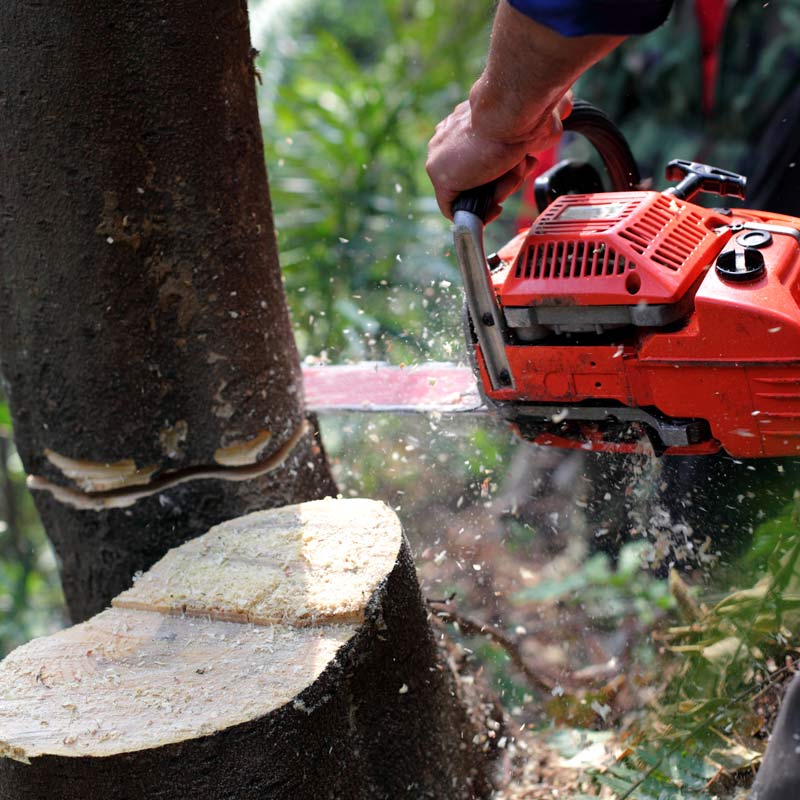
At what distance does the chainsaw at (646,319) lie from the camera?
1526 millimetres

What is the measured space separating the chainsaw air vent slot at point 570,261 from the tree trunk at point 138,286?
1.82ft

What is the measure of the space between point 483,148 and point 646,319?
394 millimetres

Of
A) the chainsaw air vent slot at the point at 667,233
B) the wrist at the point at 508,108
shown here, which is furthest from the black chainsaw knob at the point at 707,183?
the wrist at the point at 508,108

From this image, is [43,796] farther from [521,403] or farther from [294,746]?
[521,403]

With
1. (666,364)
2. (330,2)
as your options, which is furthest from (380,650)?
(330,2)

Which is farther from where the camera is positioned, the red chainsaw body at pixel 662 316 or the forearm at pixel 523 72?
the red chainsaw body at pixel 662 316

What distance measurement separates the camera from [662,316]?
1.57 metres

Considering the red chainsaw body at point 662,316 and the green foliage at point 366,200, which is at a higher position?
the red chainsaw body at point 662,316

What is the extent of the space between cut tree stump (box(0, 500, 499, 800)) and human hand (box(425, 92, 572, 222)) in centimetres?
61

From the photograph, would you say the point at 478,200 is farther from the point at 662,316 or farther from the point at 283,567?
the point at 283,567

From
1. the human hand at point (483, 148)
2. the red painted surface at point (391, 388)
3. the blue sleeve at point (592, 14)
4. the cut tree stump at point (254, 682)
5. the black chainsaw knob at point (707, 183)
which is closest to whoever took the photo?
the blue sleeve at point (592, 14)

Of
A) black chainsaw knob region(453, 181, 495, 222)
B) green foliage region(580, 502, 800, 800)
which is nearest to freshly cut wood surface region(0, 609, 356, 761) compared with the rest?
green foliage region(580, 502, 800, 800)

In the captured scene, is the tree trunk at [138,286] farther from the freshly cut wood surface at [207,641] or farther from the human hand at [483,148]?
the human hand at [483,148]

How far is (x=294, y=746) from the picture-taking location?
1.39m
